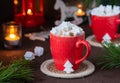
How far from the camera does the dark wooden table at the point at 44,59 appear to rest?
65 cm

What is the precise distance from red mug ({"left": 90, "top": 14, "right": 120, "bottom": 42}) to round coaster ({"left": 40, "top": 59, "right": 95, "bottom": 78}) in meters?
0.14

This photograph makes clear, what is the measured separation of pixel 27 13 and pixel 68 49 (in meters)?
0.41

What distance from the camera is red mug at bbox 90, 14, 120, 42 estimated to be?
2.72 feet

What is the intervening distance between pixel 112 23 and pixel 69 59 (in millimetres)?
222

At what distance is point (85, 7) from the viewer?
1092 mm

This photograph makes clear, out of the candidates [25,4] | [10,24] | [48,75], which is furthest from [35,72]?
[25,4]

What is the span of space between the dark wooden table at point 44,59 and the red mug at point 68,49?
0.14ft

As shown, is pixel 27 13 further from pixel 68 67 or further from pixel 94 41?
pixel 68 67

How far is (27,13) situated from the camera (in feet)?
3.39

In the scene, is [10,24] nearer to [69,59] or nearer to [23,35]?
[23,35]

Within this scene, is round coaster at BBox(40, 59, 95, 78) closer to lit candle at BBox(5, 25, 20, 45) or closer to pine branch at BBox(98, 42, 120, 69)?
pine branch at BBox(98, 42, 120, 69)

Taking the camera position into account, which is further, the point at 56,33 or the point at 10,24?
the point at 10,24

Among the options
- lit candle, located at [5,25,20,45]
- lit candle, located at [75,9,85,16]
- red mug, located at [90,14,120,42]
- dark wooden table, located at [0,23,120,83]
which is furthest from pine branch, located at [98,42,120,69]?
lit candle, located at [75,9,85,16]

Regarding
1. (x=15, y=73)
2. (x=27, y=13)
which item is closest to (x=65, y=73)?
(x=15, y=73)
